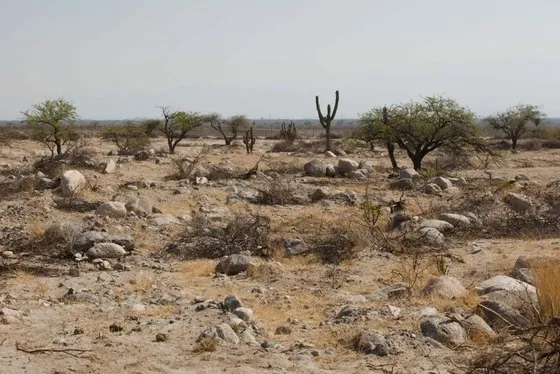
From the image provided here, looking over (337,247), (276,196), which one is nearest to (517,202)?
(276,196)

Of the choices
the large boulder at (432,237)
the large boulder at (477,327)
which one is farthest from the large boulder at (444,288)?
the large boulder at (432,237)

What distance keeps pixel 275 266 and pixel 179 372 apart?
3.55 m

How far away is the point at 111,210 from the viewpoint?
34.1 feet

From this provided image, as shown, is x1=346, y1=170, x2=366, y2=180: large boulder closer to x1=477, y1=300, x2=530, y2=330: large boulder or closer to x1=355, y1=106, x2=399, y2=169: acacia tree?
x1=355, y1=106, x2=399, y2=169: acacia tree

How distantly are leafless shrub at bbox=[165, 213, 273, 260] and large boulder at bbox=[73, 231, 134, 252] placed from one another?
2.00 ft

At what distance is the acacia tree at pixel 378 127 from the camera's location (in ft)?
63.7

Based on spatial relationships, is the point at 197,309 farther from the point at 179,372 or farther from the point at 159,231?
the point at 159,231

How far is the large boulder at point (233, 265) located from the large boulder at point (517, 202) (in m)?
6.82

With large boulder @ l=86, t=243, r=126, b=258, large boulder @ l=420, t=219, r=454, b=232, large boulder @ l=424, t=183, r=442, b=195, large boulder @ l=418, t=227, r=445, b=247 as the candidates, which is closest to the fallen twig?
large boulder @ l=86, t=243, r=126, b=258

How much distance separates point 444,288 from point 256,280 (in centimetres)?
239

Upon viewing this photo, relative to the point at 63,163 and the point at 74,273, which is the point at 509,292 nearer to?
the point at 74,273

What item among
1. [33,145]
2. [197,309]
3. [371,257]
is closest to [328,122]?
[33,145]

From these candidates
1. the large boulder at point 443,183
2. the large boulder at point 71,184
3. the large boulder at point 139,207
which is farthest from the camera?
the large boulder at point 443,183

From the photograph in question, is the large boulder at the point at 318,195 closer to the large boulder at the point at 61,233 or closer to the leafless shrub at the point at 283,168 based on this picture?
the leafless shrub at the point at 283,168
